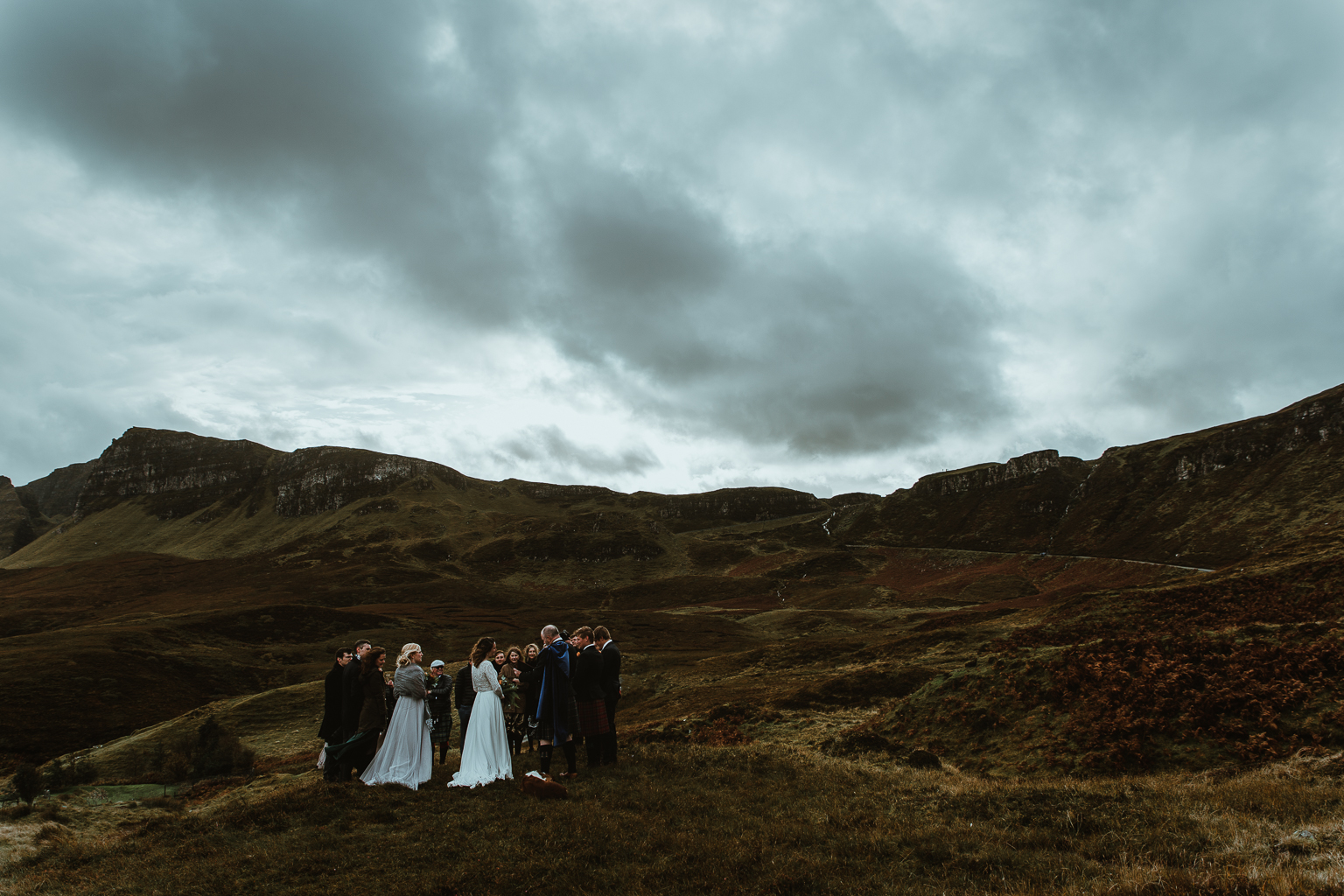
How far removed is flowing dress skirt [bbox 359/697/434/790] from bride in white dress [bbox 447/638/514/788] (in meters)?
0.85

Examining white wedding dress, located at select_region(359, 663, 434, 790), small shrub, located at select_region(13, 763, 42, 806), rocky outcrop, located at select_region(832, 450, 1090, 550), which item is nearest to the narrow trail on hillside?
rocky outcrop, located at select_region(832, 450, 1090, 550)

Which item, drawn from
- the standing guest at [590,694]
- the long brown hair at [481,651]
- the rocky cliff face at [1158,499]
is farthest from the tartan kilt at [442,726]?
the rocky cliff face at [1158,499]

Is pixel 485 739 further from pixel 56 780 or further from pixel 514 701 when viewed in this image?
pixel 56 780

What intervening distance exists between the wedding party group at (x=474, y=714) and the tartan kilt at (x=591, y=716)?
2 cm

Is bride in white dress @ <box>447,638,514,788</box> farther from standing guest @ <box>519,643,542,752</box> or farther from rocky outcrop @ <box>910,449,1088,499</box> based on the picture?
rocky outcrop @ <box>910,449,1088,499</box>

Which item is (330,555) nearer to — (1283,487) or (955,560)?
(955,560)

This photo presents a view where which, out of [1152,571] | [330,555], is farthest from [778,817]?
[330,555]

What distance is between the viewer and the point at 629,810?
11.9 m

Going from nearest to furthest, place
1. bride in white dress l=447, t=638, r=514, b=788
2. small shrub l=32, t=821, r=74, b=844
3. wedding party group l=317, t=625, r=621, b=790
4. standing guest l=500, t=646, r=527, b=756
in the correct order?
small shrub l=32, t=821, r=74, b=844 → bride in white dress l=447, t=638, r=514, b=788 → wedding party group l=317, t=625, r=621, b=790 → standing guest l=500, t=646, r=527, b=756

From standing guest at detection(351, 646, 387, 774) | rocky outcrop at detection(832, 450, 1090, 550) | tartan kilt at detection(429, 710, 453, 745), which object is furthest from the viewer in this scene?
rocky outcrop at detection(832, 450, 1090, 550)

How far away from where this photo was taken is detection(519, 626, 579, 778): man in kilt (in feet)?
48.9

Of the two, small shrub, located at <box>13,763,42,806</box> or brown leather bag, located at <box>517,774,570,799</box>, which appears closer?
brown leather bag, located at <box>517,774,570,799</box>

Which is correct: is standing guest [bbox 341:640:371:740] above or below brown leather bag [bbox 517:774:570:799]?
above

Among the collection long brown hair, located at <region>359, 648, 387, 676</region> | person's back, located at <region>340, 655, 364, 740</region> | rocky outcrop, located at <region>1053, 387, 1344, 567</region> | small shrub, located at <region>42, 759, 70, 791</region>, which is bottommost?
small shrub, located at <region>42, 759, 70, 791</region>
